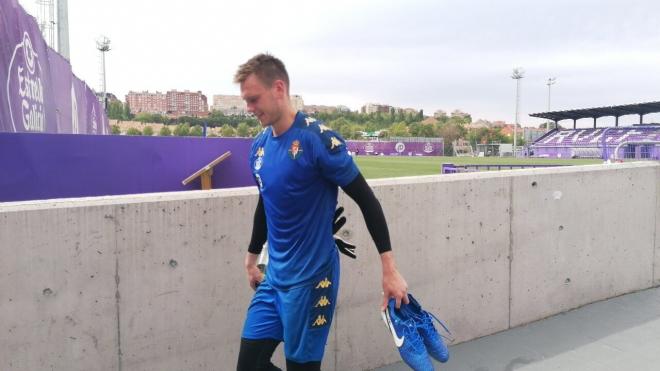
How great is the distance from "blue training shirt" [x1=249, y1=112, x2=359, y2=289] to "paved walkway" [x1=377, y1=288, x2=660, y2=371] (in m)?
1.66

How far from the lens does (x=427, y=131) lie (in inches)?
4678

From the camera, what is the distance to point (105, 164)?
4375 millimetres

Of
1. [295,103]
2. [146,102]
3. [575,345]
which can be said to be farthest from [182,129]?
[295,103]

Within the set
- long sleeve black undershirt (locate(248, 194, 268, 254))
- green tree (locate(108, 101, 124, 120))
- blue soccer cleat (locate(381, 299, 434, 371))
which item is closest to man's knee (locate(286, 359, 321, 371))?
blue soccer cleat (locate(381, 299, 434, 371))

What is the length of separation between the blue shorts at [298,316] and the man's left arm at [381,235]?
0.80 feet

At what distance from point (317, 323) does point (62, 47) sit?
51.2 ft

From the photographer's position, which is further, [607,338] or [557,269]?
[557,269]

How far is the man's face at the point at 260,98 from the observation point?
2.13 metres

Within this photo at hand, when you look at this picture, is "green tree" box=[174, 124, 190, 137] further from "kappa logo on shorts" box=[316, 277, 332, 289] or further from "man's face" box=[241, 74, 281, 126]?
"kappa logo on shorts" box=[316, 277, 332, 289]

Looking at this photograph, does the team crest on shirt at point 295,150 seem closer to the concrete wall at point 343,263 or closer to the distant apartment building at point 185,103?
the concrete wall at point 343,263

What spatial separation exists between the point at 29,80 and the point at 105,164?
11.0 ft

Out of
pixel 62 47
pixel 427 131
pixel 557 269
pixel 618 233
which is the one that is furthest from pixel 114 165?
pixel 427 131

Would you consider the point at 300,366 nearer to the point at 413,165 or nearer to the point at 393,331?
the point at 393,331

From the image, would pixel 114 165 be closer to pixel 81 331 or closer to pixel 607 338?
pixel 81 331
